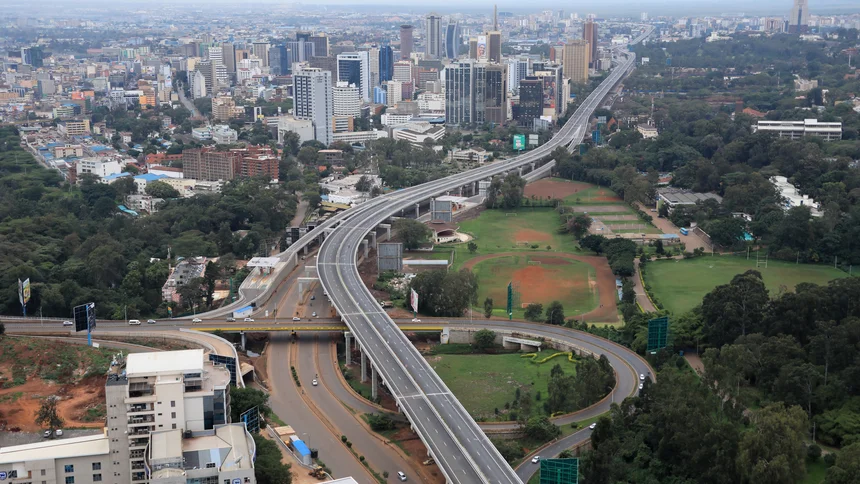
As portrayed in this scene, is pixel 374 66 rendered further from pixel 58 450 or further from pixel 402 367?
pixel 58 450

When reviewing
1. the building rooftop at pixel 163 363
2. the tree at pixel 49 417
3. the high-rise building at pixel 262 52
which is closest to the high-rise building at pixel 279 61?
the high-rise building at pixel 262 52

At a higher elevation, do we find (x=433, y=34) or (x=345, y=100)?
(x=433, y=34)

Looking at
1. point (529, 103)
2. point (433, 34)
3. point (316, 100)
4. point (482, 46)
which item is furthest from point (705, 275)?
point (433, 34)

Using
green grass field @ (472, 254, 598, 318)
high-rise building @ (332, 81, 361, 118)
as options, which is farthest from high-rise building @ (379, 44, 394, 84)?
green grass field @ (472, 254, 598, 318)

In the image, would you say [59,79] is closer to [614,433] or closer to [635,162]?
[635,162]

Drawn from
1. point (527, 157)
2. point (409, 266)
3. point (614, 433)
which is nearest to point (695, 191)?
point (527, 157)

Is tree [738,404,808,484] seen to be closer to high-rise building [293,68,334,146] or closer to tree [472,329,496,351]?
tree [472,329,496,351]

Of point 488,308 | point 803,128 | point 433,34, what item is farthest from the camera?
point 433,34

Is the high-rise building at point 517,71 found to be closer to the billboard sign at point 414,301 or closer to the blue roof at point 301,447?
the billboard sign at point 414,301
